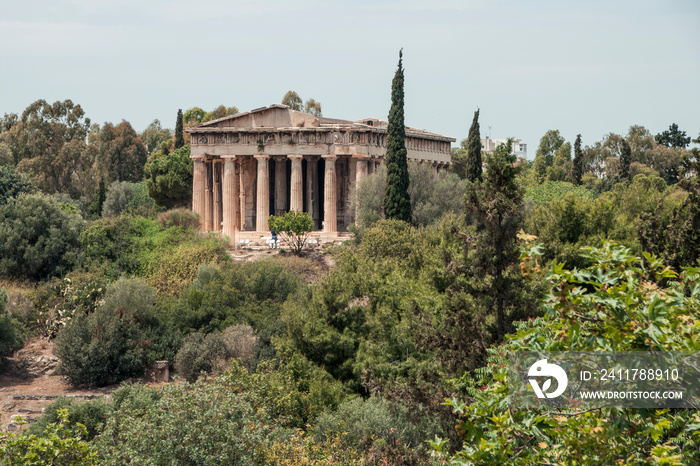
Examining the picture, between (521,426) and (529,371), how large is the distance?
0.68 meters

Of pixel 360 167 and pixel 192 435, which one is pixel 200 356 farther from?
pixel 360 167

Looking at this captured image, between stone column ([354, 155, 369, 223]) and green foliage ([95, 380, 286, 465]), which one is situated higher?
stone column ([354, 155, 369, 223])

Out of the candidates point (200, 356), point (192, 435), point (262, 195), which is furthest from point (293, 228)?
point (192, 435)

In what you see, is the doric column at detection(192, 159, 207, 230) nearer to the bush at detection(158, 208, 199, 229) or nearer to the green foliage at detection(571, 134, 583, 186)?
the bush at detection(158, 208, 199, 229)

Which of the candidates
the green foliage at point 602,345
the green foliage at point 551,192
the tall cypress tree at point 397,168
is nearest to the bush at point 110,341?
the tall cypress tree at point 397,168

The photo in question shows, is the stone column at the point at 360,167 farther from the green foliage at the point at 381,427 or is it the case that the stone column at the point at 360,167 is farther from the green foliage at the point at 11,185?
the green foliage at the point at 381,427

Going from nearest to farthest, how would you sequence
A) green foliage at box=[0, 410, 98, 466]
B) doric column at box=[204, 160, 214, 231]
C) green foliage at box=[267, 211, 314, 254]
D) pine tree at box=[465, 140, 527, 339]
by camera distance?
1. green foliage at box=[0, 410, 98, 466]
2. pine tree at box=[465, 140, 527, 339]
3. green foliage at box=[267, 211, 314, 254]
4. doric column at box=[204, 160, 214, 231]

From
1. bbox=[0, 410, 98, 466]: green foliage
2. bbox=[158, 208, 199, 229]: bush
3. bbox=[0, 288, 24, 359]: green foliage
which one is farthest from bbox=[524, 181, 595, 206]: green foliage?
bbox=[0, 410, 98, 466]: green foliage

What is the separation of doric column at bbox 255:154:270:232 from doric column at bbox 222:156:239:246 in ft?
5.92

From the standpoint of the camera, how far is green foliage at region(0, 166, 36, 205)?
47.0 meters

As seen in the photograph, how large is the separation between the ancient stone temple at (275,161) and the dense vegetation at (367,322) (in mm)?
2902

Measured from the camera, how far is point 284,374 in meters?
24.5

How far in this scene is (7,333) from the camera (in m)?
32.3

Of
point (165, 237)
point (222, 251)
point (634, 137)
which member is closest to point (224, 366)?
point (222, 251)
